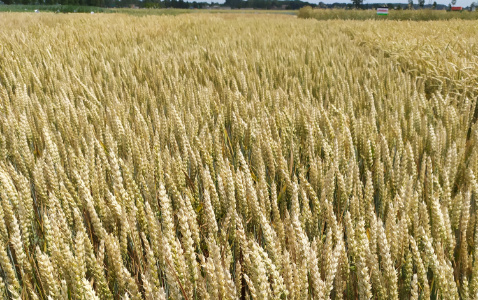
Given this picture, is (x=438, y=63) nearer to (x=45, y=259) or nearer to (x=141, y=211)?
(x=141, y=211)

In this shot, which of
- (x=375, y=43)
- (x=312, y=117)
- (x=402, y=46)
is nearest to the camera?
(x=312, y=117)

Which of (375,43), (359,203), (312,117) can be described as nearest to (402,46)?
(375,43)

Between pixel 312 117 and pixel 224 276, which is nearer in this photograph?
pixel 224 276

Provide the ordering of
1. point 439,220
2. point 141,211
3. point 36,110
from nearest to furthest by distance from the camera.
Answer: point 439,220 < point 141,211 < point 36,110

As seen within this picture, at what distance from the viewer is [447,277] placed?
0.58 metres

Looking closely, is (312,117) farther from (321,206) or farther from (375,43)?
(375,43)

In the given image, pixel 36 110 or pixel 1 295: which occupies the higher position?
pixel 36 110

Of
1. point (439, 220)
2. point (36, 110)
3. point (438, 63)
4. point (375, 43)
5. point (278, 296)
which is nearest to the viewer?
point (278, 296)

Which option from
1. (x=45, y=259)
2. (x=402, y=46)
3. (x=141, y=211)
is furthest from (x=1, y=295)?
(x=402, y=46)

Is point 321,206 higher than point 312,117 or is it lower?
lower

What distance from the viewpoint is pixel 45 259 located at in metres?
0.57

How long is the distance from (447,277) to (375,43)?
14.6 ft

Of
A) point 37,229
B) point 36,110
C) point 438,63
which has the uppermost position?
point 438,63

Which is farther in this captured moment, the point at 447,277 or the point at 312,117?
the point at 312,117
